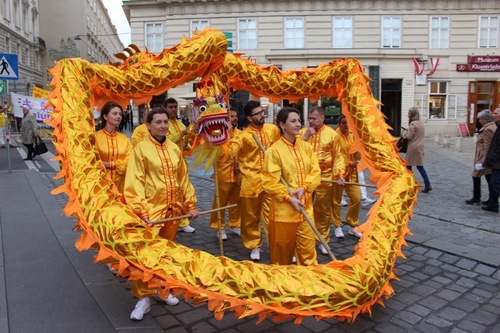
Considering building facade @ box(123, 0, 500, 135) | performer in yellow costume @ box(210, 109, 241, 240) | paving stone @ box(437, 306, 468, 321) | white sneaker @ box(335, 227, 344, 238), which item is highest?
building facade @ box(123, 0, 500, 135)

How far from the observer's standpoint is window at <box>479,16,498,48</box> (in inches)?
1046

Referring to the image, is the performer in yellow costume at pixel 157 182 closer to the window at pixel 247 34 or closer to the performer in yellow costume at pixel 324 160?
the performer in yellow costume at pixel 324 160

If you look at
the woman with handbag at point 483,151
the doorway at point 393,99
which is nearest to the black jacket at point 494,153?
the woman with handbag at point 483,151

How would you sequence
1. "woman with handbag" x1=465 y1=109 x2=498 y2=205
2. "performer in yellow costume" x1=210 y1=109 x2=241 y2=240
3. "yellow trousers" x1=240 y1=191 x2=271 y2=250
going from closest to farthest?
1. "yellow trousers" x1=240 y1=191 x2=271 y2=250
2. "performer in yellow costume" x1=210 y1=109 x2=241 y2=240
3. "woman with handbag" x1=465 y1=109 x2=498 y2=205

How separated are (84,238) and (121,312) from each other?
84 cm

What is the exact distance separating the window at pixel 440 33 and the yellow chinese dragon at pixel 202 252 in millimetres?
23849

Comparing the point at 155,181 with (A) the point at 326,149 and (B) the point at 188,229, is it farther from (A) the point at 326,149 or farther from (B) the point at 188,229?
(B) the point at 188,229

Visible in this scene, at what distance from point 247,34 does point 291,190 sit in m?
24.5

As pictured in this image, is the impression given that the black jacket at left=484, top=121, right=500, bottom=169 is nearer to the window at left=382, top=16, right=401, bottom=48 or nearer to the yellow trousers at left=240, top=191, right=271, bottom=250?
the yellow trousers at left=240, top=191, right=271, bottom=250

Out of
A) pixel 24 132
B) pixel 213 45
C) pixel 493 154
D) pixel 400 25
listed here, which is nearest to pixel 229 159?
pixel 213 45

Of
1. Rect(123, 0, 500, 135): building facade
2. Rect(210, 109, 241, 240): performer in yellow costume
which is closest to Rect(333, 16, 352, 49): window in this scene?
Rect(123, 0, 500, 135): building facade

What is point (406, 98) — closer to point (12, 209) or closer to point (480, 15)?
point (480, 15)

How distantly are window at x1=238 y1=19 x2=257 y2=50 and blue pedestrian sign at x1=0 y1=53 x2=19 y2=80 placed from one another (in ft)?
57.5

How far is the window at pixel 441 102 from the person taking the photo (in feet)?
87.6
